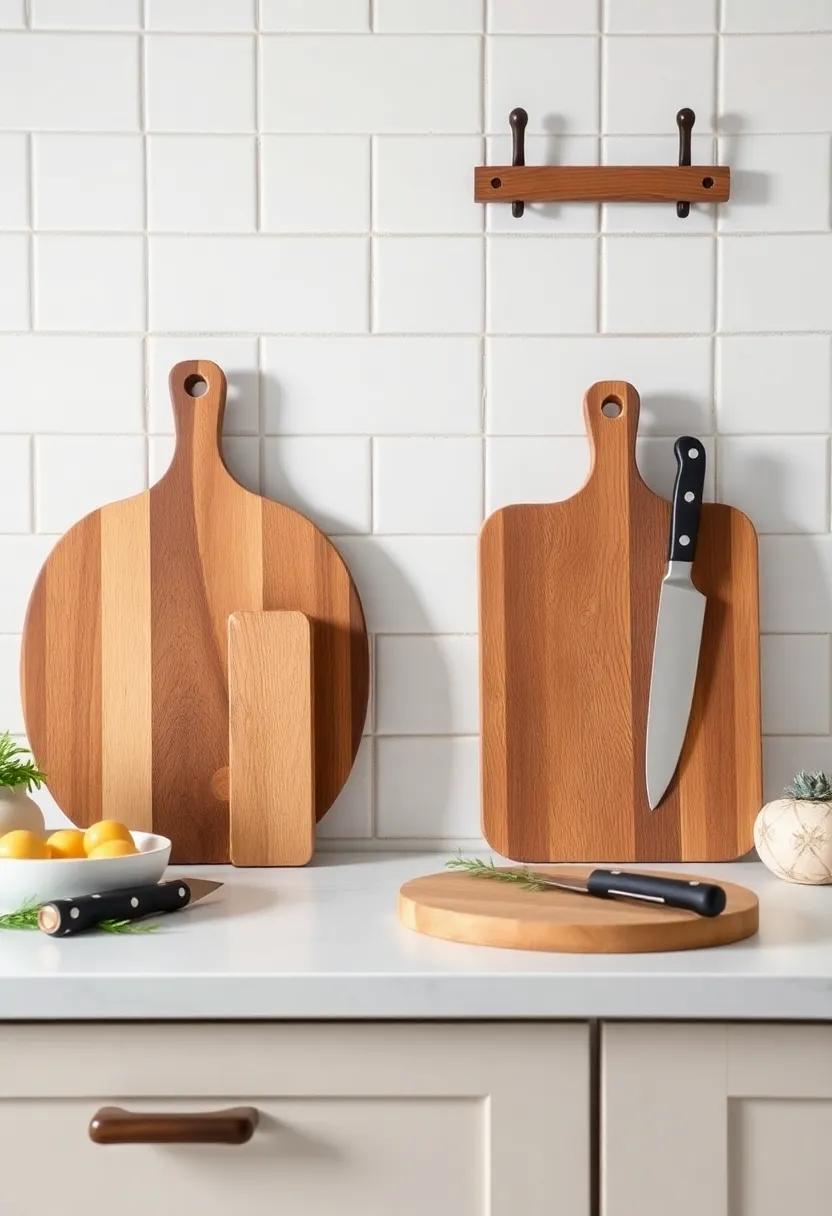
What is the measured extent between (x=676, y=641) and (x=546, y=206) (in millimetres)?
513

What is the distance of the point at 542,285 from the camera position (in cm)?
138

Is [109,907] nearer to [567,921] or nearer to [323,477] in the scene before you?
[567,921]

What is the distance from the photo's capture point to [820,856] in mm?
1208

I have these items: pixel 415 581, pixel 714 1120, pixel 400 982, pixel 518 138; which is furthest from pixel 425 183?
pixel 714 1120

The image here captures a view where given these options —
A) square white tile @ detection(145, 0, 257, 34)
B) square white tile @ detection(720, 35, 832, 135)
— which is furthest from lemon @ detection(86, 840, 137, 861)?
square white tile @ detection(720, 35, 832, 135)

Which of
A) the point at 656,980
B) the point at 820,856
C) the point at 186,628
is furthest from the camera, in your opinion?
the point at 186,628

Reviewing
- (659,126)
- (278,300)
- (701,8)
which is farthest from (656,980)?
(701,8)

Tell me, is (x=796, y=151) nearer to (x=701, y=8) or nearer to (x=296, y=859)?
(x=701, y=8)

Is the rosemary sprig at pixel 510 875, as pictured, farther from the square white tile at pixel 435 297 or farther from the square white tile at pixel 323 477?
the square white tile at pixel 435 297

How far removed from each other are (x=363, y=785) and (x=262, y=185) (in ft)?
2.26

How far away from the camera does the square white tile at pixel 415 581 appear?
1.39 meters

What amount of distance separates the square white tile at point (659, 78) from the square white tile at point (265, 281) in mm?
336

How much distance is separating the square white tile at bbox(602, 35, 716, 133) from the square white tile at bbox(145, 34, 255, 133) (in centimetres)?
41

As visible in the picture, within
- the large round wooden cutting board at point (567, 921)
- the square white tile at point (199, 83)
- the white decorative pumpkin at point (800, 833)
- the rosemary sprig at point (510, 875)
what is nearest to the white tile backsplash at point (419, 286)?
the square white tile at point (199, 83)
